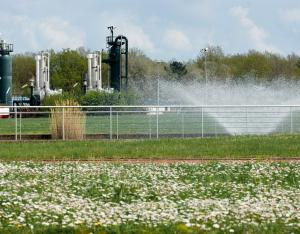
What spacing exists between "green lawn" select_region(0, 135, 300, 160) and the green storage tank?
47.5 metres

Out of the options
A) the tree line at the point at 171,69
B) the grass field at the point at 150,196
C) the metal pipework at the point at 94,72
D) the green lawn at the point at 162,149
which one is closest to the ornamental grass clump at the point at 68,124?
the green lawn at the point at 162,149

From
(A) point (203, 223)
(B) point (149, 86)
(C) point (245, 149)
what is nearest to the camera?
(A) point (203, 223)

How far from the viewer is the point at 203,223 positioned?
8.86 m

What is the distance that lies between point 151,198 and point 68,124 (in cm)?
1819

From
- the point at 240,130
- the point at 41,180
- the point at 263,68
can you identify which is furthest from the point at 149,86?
the point at 41,180

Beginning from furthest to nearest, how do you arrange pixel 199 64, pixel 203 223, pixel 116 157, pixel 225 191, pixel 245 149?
pixel 199 64 → pixel 245 149 → pixel 116 157 → pixel 225 191 → pixel 203 223

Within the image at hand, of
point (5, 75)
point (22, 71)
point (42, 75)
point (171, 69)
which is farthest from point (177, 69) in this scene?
point (5, 75)

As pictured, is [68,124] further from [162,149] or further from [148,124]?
[162,149]

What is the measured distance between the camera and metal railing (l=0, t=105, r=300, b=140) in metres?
29.7

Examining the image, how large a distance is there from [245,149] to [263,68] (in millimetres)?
70272

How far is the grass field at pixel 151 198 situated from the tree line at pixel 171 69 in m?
70.8

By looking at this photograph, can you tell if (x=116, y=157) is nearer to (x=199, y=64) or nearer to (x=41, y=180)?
→ (x=41, y=180)

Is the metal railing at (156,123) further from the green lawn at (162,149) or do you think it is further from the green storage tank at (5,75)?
the green storage tank at (5,75)

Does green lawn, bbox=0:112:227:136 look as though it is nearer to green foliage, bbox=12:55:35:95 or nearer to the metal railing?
the metal railing
